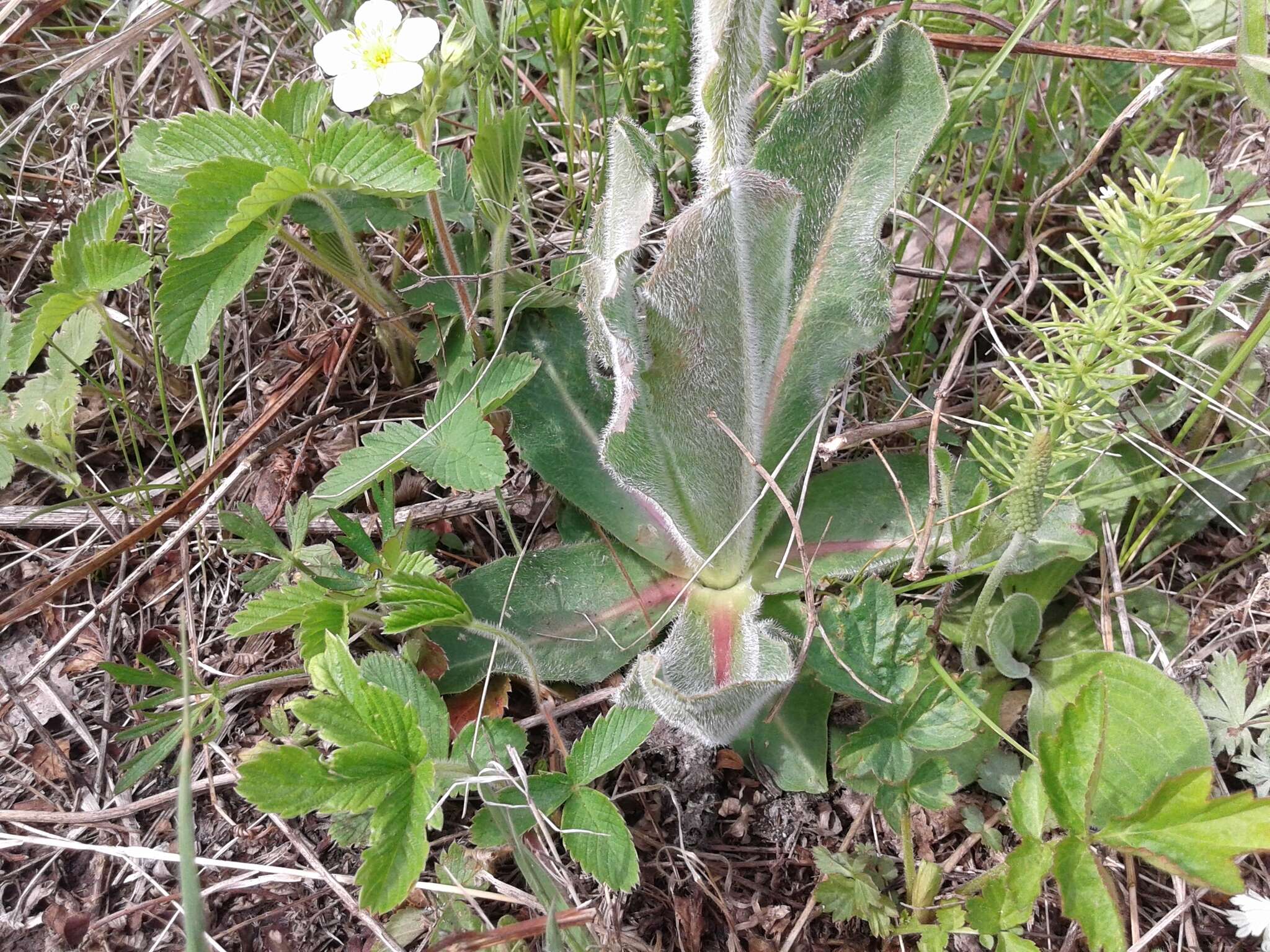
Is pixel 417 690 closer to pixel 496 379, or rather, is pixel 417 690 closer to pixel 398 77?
pixel 496 379

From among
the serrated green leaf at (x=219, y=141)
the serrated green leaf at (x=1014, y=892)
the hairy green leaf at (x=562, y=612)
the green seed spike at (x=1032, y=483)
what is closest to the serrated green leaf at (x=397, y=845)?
the hairy green leaf at (x=562, y=612)

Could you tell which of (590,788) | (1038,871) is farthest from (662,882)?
(1038,871)

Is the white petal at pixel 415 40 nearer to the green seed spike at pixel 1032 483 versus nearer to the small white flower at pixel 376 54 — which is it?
the small white flower at pixel 376 54

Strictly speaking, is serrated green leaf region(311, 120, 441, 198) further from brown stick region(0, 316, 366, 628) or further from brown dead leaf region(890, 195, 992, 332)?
brown dead leaf region(890, 195, 992, 332)

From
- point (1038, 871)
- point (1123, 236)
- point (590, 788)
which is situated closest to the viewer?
point (1123, 236)

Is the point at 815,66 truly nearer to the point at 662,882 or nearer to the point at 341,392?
the point at 341,392

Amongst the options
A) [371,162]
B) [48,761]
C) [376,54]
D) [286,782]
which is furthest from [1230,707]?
[48,761]
